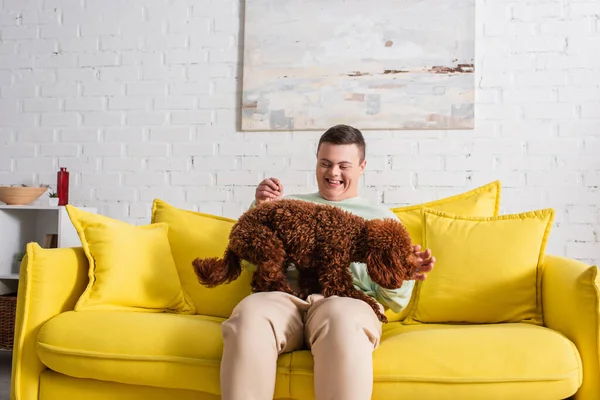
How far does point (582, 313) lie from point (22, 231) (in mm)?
2625

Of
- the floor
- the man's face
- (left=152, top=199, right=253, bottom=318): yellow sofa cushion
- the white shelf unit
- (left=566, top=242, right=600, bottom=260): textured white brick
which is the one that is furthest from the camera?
the white shelf unit

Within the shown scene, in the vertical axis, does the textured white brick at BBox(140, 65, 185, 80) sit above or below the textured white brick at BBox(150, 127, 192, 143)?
above

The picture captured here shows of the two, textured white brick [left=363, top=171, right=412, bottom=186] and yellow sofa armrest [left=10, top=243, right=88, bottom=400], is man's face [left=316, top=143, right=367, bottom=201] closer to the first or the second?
textured white brick [left=363, top=171, right=412, bottom=186]

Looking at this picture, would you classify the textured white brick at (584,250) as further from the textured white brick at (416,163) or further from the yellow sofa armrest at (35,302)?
the yellow sofa armrest at (35,302)

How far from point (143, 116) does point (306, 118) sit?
33.3 inches

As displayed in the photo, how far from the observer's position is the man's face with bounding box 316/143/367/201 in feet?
6.75

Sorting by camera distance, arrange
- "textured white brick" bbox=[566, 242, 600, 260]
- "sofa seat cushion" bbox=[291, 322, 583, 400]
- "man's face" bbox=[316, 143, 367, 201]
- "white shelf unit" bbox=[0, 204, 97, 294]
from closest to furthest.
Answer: "sofa seat cushion" bbox=[291, 322, 583, 400], "man's face" bbox=[316, 143, 367, 201], "textured white brick" bbox=[566, 242, 600, 260], "white shelf unit" bbox=[0, 204, 97, 294]

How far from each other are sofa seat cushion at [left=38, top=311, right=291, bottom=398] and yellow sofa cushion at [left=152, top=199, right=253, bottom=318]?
1.11 ft

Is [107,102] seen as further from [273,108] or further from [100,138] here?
[273,108]

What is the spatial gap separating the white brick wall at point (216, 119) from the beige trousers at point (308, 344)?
1.23m

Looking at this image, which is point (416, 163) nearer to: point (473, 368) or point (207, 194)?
point (207, 194)

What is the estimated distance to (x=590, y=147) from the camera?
262cm

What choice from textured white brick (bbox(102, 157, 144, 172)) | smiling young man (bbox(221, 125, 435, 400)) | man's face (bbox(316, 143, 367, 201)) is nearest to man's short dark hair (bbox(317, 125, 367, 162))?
man's face (bbox(316, 143, 367, 201))

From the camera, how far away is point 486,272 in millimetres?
1958
